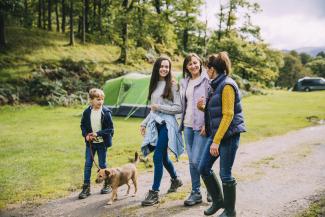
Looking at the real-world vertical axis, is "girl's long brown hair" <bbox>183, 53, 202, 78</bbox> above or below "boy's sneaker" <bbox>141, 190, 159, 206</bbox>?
above

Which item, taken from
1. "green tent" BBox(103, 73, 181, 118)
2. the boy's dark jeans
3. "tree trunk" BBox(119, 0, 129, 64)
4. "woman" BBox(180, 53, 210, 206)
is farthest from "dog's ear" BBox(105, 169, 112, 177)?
"tree trunk" BBox(119, 0, 129, 64)

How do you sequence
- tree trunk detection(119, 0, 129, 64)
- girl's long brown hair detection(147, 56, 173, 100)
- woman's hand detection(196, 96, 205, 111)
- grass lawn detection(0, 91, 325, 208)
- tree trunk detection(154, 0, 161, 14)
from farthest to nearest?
A: tree trunk detection(154, 0, 161, 14) < tree trunk detection(119, 0, 129, 64) < grass lawn detection(0, 91, 325, 208) < girl's long brown hair detection(147, 56, 173, 100) < woman's hand detection(196, 96, 205, 111)

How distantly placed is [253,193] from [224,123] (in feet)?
7.39

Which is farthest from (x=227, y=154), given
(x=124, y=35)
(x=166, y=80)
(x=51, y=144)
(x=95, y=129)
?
(x=124, y=35)

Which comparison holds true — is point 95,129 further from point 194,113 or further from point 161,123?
point 194,113

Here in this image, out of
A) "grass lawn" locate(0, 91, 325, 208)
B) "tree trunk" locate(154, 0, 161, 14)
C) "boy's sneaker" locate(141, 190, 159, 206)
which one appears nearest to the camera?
"boy's sneaker" locate(141, 190, 159, 206)

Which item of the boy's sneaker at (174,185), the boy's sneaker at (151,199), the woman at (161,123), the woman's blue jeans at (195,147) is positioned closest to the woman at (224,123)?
the woman's blue jeans at (195,147)

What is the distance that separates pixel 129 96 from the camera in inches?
692

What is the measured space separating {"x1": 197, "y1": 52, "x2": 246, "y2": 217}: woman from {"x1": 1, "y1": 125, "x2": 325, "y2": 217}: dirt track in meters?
0.74

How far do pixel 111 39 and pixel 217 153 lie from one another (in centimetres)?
2527

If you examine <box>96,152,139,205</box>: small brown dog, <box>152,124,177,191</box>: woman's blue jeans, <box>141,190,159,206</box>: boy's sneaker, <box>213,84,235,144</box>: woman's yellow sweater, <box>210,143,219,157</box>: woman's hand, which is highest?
<box>213,84,235,144</box>: woman's yellow sweater

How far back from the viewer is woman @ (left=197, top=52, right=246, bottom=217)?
4.36 meters

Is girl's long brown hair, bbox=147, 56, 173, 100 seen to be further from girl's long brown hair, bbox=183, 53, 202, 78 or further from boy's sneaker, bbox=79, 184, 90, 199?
boy's sneaker, bbox=79, 184, 90, 199

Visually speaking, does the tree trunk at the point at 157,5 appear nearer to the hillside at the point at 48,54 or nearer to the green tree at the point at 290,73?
the hillside at the point at 48,54
